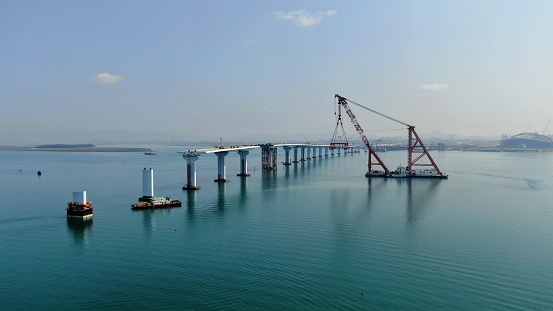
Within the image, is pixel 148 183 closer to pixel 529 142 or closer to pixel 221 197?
pixel 221 197

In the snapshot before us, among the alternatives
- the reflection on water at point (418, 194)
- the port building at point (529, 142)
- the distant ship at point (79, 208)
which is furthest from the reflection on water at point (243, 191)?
the port building at point (529, 142)

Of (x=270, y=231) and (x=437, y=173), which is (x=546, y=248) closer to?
(x=270, y=231)

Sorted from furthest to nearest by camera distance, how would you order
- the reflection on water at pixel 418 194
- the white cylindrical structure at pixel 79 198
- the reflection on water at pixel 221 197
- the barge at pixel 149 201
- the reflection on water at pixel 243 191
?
the reflection on water at pixel 243 191, the reflection on water at pixel 221 197, the barge at pixel 149 201, the reflection on water at pixel 418 194, the white cylindrical structure at pixel 79 198

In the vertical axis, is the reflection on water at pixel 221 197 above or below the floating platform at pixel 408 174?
below

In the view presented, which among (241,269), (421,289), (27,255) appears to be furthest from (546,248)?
(27,255)

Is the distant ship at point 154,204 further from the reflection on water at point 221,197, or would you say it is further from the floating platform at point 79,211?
the floating platform at point 79,211

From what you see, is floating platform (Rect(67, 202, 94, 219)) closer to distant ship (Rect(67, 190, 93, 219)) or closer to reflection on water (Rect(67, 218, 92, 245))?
distant ship (Rect(67, 190, 93, 219))
